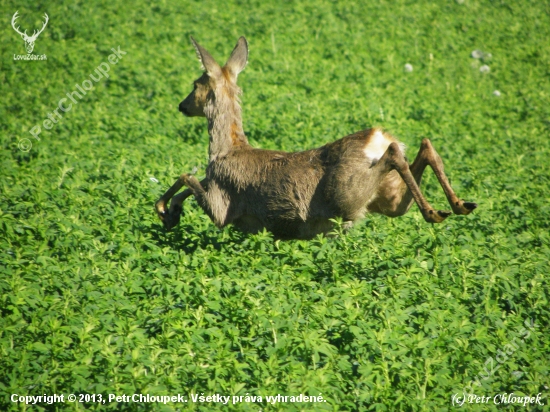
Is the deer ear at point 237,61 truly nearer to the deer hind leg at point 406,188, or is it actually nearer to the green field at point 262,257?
the green field at point 262,257

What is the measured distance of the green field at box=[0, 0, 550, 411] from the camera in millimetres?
4316

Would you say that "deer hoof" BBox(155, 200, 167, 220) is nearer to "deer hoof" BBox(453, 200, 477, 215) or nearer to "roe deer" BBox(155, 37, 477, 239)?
"roe deer" BBox(155, 37, 477, 239)

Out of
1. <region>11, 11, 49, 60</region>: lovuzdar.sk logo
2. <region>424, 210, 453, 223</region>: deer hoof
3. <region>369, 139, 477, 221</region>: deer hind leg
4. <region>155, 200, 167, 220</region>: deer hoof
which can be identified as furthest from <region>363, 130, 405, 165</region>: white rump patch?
<region>11, 11, 49, 60</region>: lovuzdar.sk logo

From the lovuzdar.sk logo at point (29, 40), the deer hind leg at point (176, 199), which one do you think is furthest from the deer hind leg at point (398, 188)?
the lovuzdar.sk logo at point (29, 40)

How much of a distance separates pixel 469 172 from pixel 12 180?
5348 millimetres

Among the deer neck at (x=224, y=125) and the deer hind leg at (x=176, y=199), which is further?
the deer neck at (x=224, y=125)

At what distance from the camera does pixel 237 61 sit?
7.64m

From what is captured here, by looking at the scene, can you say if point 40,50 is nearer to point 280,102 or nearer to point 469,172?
point 280,102

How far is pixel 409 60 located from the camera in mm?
12914

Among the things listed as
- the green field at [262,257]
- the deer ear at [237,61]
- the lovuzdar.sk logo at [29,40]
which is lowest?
the green field at [262,257]

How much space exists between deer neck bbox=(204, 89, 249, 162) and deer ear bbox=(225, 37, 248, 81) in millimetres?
385

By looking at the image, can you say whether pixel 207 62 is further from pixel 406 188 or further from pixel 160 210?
pixel 406 188

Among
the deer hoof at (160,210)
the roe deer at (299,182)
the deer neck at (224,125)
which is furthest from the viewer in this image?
the deer neck at (224,125)

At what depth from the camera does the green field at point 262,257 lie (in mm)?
4316
